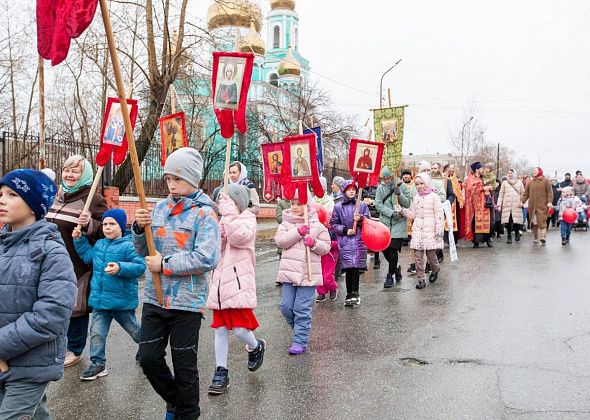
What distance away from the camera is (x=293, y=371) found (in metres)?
5.06

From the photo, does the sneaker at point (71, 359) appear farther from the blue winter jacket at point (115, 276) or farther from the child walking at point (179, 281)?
the child walking at point (179, 281)

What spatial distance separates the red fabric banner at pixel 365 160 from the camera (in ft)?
26.0

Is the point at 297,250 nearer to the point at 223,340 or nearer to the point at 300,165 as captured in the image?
the point at 300,165

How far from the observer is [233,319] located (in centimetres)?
475

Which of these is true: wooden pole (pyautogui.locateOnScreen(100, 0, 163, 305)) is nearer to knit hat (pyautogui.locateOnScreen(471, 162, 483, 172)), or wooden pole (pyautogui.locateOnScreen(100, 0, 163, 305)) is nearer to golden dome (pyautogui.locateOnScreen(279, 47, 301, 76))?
knit hat (pyautogui.locateOnScreen(471, 162, 483, 172))

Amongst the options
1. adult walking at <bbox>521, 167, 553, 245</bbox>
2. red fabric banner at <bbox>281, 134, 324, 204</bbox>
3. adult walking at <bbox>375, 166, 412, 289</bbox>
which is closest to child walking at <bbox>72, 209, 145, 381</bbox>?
red fabric banner at <bbox>281, 134, 324, 204</bbox>

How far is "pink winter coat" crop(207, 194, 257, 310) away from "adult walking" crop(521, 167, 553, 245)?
1282cm

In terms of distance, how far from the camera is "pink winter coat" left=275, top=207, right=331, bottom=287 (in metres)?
5.76

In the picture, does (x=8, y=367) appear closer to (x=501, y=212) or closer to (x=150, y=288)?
(x=150, y=288)

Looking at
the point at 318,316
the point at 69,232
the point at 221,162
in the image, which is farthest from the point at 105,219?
the point at 221,162

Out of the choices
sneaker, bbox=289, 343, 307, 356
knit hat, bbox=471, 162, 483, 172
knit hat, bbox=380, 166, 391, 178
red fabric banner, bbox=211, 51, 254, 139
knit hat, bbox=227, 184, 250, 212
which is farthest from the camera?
knit hat, bbox=471, 162, 483, 172

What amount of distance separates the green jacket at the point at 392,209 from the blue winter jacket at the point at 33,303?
709 centimetres

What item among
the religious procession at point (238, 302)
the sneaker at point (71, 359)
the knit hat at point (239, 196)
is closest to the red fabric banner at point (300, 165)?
the religious procession at point (238, 302)

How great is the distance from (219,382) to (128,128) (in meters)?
2.21
